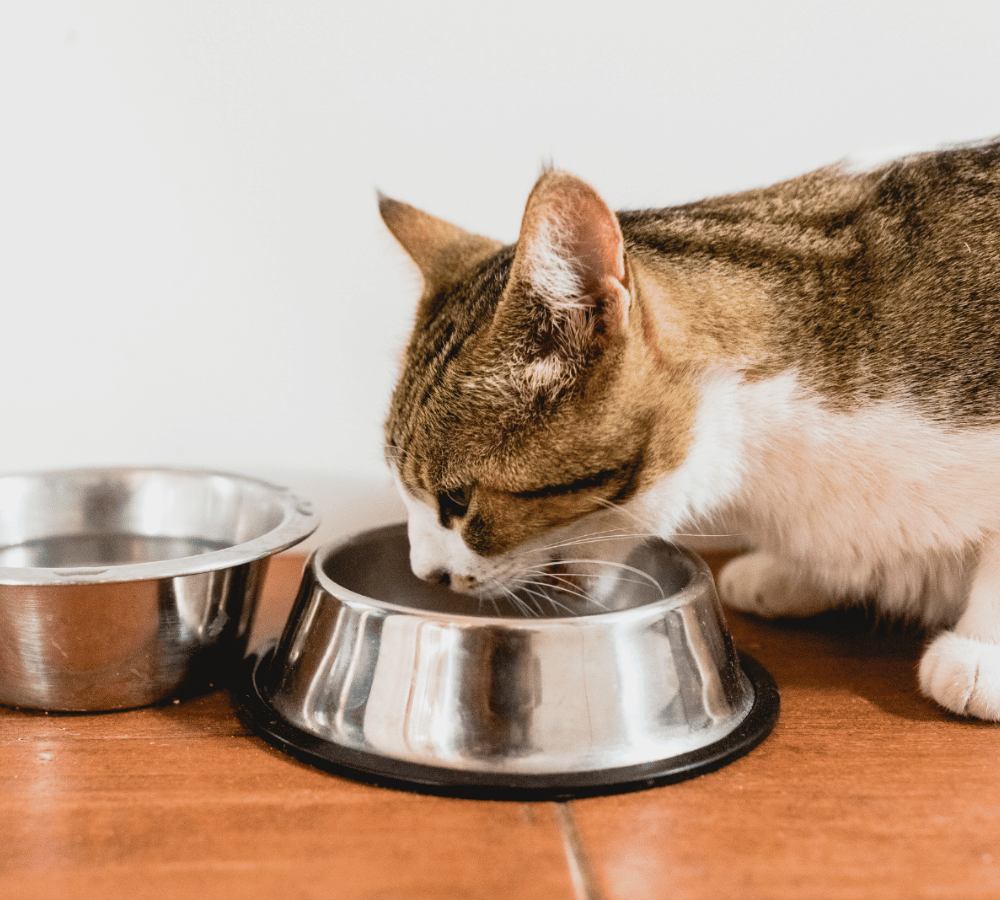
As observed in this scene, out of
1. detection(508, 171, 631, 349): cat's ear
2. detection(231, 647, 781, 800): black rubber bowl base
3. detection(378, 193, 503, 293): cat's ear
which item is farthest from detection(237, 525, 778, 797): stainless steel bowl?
detection(378, 193, 503, 293): cat's ear

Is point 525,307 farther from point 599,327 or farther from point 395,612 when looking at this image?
point 395,612

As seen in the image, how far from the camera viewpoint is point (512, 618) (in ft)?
2.57

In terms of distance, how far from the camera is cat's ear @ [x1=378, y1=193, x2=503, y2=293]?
103cm

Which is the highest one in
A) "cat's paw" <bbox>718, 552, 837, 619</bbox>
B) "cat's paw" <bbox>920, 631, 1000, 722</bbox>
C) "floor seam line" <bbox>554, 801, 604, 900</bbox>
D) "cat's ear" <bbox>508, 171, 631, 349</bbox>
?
"cat's ear" <bbox>508, 171, 631, 349</bbox>

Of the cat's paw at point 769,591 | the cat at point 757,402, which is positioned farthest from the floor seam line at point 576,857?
the cat's paw at point 769,591

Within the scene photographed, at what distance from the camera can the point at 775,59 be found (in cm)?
126

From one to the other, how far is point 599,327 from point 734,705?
1.22ft

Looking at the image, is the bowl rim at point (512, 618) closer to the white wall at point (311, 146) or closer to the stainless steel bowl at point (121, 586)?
the stainless steel bowl at point (121, 586)

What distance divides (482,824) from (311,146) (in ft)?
2.96

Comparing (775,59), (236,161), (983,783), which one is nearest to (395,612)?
(983,783)

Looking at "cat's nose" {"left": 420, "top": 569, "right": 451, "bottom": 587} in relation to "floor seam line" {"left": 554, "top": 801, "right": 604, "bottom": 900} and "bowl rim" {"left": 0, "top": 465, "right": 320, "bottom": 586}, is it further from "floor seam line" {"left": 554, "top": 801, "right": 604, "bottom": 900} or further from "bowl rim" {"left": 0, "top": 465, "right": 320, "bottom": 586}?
"floor seam line" {"left": 554, "top": 801, "right": 604, "bottom": 900}

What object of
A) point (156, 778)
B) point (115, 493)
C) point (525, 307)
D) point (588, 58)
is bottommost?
point (156, 778)

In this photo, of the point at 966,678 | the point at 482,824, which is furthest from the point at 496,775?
the point at 966,678

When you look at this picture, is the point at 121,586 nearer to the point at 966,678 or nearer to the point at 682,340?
the point at 682,340
